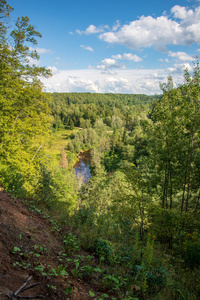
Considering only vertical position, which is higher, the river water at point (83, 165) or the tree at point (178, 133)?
the tree at point (178, 133)

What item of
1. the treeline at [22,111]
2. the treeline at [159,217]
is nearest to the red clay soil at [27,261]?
the treeline at [159,217]

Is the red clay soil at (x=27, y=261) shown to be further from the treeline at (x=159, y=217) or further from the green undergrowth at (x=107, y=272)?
the treeline at (x=159, y=217)

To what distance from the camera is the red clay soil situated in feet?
6.94

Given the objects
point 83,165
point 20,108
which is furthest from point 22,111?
point 83,165

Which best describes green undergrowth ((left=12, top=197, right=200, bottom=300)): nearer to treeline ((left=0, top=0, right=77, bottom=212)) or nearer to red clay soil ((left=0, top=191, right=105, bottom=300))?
red clay soil ((left=0, top=191, right=105, bottom=300))

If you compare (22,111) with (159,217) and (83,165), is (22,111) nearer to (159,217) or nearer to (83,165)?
(159,217)

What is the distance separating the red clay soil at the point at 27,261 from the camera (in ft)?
6.94

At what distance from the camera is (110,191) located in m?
20.5

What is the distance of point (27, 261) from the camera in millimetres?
2646

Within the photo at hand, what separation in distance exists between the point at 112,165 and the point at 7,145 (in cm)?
3586

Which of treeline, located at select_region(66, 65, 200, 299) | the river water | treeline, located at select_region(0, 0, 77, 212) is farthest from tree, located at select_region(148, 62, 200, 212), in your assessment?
the river water

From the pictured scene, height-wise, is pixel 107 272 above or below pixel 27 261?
below

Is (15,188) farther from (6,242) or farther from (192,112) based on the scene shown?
(192,112)

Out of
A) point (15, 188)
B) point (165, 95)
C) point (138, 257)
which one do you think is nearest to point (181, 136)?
point (165, 95)
